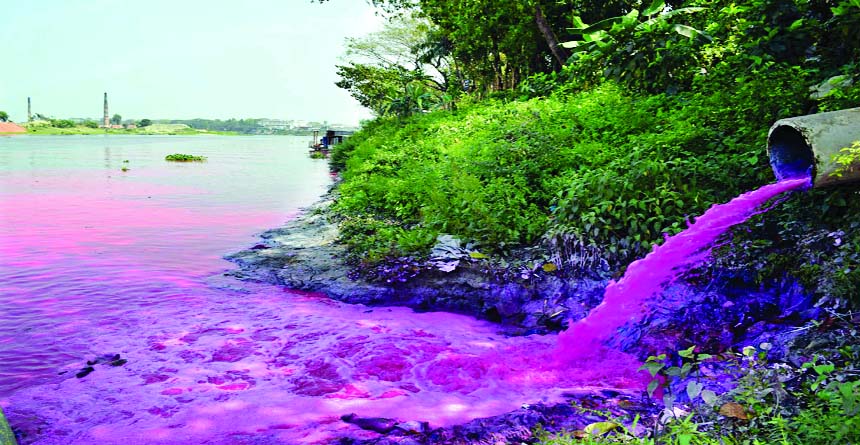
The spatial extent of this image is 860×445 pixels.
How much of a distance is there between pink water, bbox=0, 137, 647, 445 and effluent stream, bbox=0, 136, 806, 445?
0.02 m

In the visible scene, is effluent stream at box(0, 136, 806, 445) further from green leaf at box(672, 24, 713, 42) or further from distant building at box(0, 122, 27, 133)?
distant building at box(0, 122, 27, 133)

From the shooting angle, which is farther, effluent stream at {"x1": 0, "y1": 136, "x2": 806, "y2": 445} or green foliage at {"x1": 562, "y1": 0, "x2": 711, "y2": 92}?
green foliage at {"x1": 562, "y1": 0, "x2": 711, "y2": 92}

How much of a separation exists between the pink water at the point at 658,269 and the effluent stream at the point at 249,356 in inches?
0.6

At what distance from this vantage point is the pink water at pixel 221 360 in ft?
14.6

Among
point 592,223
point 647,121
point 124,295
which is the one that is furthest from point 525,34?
point 124,295

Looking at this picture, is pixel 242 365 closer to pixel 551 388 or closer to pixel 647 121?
pixel 551 388

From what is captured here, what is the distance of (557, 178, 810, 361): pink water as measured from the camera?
572 centimetres

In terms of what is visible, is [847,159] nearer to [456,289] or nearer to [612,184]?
[612,184]

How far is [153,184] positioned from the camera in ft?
70.7

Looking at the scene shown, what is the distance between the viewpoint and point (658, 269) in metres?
5.91

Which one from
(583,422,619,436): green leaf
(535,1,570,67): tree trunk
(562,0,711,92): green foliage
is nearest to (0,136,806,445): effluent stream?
(583,422,619,436): green leaf

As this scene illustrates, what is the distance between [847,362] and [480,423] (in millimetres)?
2442

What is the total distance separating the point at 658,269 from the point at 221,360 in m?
4.50

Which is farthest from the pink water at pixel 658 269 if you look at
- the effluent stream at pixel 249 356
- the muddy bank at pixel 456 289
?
the muddy bank at pixel 456 289
